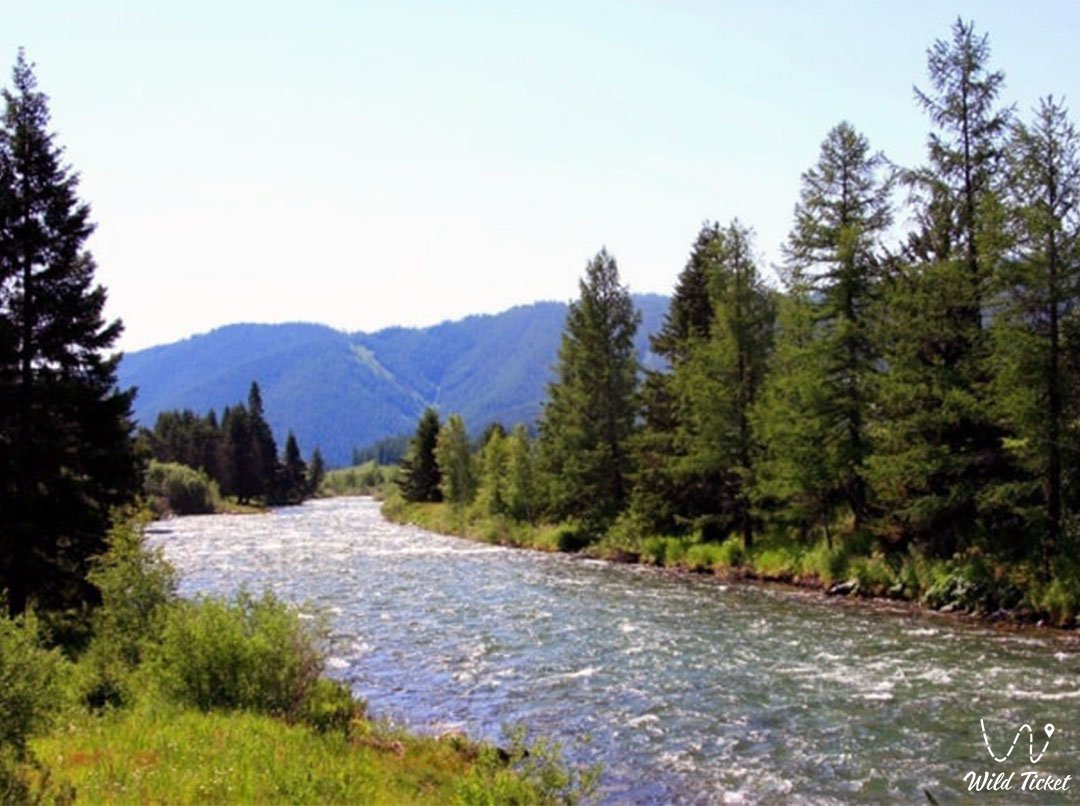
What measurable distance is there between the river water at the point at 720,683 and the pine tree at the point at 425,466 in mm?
59022

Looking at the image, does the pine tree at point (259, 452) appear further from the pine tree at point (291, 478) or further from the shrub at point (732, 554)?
the shrub at point (732, 554)

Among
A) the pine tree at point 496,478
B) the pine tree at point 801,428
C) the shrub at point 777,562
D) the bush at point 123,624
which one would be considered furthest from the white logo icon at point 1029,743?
the pine tree at point 496,478

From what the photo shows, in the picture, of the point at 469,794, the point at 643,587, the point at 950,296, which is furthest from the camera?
the point at 643,587

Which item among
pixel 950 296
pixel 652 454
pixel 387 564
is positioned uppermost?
pixel 950 296

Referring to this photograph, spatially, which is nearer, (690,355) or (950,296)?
(950,296)

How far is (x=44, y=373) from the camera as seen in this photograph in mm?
23453

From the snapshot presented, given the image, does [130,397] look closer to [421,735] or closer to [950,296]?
[421,735]

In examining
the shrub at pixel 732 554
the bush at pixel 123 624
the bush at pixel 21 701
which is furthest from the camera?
the shrub at pixel 732 554

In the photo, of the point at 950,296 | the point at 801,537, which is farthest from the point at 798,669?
the point at 801,537

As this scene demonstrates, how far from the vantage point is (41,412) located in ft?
76.3

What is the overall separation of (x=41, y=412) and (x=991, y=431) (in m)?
29.1

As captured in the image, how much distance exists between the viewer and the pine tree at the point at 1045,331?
2456cm

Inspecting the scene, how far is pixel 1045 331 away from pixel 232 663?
23.9 meters

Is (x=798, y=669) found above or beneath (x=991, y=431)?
beneath
